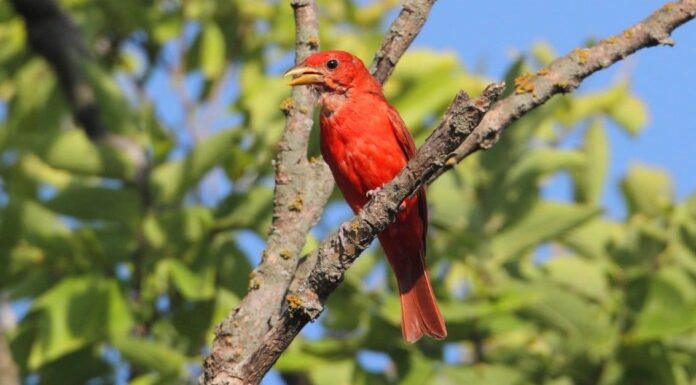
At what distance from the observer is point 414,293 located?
4.75 m

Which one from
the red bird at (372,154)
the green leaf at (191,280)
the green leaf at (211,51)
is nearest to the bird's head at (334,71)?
the red bird at (372,154)

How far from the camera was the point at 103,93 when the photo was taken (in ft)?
18.5

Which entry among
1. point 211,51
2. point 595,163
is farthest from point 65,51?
point 595,163

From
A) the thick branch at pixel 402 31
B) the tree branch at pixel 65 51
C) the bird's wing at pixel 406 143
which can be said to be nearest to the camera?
the thick branch at pixel 402 31

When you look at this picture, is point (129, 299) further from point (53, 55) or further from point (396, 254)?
point (53, 55)

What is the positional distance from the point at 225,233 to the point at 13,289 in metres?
0.96

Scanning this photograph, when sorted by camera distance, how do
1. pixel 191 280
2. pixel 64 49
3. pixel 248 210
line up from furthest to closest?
pixel 64 49 < pixel 248 210 < pixel 191 280

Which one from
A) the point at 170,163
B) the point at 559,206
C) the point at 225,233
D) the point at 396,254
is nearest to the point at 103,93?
the point at 170,163

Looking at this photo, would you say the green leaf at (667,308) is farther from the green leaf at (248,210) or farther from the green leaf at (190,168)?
the green leaf at (190,168)

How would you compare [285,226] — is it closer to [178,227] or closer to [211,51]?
[178,227]

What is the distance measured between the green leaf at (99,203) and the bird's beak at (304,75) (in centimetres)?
83

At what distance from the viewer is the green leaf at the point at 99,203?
16.5ft

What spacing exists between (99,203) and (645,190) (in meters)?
2.29

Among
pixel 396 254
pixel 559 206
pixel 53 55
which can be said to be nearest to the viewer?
pixel 396 254
